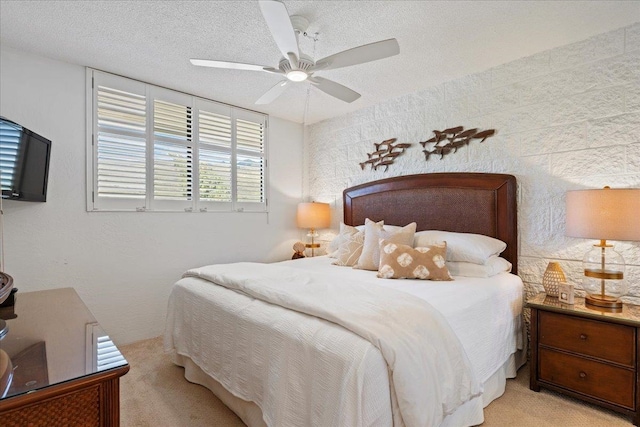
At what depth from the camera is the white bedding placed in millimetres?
1260

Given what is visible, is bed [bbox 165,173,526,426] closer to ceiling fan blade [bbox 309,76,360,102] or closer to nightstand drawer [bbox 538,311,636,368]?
nightstand drawer [bbox 538,311,636,368]

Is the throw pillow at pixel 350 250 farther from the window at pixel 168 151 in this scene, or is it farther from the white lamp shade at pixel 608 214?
the white lamp shade at pixel 608 214

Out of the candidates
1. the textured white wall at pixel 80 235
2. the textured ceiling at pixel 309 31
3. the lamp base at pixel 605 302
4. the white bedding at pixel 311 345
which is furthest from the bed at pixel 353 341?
the textured ceiling at pixel 309 31

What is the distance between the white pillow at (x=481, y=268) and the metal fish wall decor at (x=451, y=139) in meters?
1.12

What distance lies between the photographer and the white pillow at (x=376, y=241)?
2752 millimetres

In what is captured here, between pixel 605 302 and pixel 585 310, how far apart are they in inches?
6.1

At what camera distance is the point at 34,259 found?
2.64 metres

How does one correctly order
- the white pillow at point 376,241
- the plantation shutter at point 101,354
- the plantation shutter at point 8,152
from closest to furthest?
the plantation shutter at point 101,354 → the plantation shutter at point 8,152 → the white pillow at point 376,241

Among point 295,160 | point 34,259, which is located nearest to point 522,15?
point 295,160

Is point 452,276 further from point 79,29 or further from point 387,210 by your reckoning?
point 79,29

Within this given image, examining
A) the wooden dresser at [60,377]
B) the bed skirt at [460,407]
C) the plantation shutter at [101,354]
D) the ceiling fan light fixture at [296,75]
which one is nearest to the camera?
the wooden dresser at [60,377]

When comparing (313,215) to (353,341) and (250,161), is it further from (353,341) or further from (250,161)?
(353,341)

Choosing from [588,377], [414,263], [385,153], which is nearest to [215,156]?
[385,153]

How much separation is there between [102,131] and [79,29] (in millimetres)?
929
